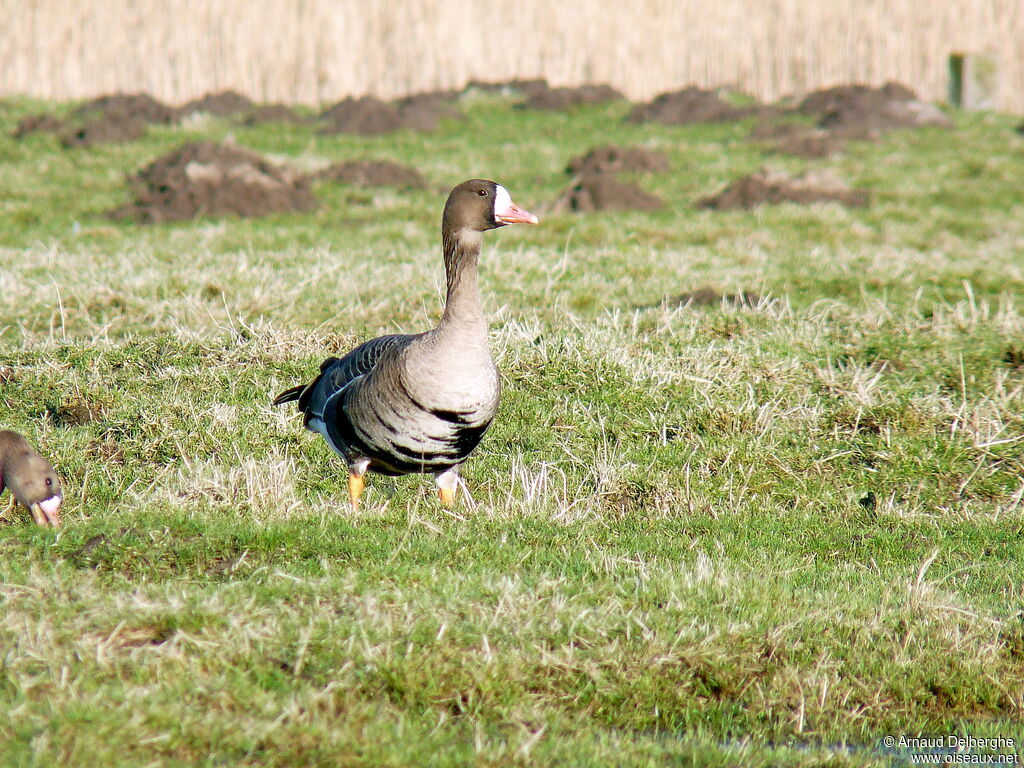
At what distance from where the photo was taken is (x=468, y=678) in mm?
4703

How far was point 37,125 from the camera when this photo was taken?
20.9 m

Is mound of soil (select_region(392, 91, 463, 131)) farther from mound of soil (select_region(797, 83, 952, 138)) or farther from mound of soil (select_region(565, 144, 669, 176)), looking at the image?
mound of soil (select_region(797, 83, 952, 138))

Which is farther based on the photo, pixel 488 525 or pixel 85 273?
pixel 85 273

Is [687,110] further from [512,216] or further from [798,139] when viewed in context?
[512,216]

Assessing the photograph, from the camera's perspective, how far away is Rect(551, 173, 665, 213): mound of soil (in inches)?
651

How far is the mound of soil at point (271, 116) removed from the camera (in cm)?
2262

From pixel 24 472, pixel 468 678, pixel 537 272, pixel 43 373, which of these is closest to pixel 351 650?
pixel 468 678

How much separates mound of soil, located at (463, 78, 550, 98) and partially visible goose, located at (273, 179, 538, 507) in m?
19.6

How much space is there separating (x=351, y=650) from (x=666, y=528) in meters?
2.69

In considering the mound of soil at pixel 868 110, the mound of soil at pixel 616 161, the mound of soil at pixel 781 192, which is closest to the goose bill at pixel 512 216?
the mound of soil at pixel 781 192

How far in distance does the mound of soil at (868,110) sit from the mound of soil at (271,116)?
1148cm

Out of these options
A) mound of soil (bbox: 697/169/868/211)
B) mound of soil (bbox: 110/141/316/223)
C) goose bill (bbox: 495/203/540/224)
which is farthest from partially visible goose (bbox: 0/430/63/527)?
mound of soil (bbox: 697/169/868/211)

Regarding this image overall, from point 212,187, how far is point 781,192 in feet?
29.4

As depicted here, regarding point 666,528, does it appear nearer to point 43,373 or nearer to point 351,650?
point 351,650
